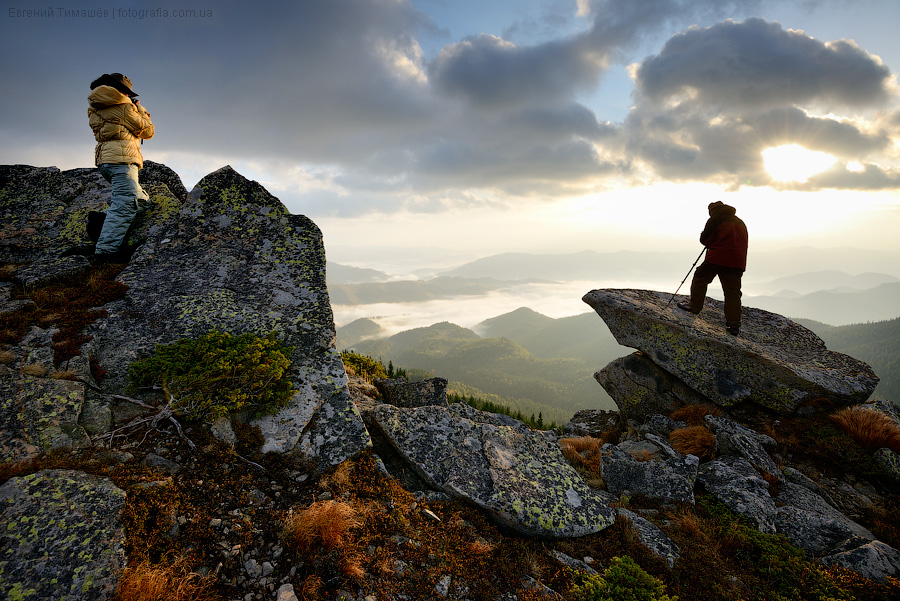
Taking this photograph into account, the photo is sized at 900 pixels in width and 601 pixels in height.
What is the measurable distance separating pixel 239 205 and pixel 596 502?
1216cm

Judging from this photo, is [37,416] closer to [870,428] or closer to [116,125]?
[116,125]

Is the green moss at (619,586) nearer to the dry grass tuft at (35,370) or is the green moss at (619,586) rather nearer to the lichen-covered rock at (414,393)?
the lichen-covered rock at (414,393)

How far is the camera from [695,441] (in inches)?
452

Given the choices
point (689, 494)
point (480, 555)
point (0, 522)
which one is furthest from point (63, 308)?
point (689, 494)

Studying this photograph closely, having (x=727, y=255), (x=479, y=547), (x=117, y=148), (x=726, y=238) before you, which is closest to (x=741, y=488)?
(x=479, y=547)

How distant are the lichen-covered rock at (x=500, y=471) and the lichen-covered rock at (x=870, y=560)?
4.14 m

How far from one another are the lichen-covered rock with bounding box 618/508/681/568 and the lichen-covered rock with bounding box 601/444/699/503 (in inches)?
60.5

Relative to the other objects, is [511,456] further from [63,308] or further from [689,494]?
[63,308]

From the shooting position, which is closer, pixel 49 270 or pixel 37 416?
pixel 37 416

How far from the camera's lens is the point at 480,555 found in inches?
224

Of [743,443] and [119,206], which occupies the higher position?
[119,206]

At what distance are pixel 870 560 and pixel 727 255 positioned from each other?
1065cm

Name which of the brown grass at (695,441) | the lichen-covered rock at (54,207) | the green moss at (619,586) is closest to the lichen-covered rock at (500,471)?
the green moss at (619,586)

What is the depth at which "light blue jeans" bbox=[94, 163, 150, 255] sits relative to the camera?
33.1 ft
